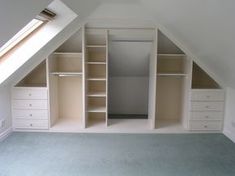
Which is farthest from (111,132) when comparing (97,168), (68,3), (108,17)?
(68,3)

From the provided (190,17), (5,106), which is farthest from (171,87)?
(5,106)

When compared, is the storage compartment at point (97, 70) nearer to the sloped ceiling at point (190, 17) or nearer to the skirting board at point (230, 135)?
the sloped ceiling at point (190, 17)

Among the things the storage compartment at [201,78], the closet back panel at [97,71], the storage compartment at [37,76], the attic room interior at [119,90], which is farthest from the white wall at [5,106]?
the storage compartment at [201,78]

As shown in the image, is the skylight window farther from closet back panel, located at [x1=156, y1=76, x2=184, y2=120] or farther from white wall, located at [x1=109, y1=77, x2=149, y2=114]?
closet back panel, located at [x1=156, y1=76, x2=184, y2=120]

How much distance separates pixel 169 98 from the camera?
4.11 meters

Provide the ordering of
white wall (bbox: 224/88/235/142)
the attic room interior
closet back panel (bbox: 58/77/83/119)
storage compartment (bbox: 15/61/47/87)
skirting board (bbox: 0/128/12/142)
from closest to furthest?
the attic room interior < skirting board (bbox: 0/128/12/142) < white wall (bbox: 224/88/235/142) < storage compartment (bbox: 15/61/47/87) < closet back panel (bbox: 58/77/83/119)

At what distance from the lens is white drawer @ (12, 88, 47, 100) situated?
11.5 feet

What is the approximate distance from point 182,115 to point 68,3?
8.54 ft

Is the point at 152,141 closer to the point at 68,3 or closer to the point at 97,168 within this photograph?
the point at 97,168

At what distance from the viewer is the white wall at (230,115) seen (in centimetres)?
334

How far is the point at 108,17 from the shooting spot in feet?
10.9

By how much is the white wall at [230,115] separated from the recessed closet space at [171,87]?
61 cm

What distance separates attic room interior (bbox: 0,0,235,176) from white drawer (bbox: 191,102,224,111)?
0.05 ft

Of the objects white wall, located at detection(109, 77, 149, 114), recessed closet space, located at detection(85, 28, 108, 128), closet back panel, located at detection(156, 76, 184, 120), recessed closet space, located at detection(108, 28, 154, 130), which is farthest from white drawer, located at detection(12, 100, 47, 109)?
closet back panel, located at detection(156, 76, 184, 120)
